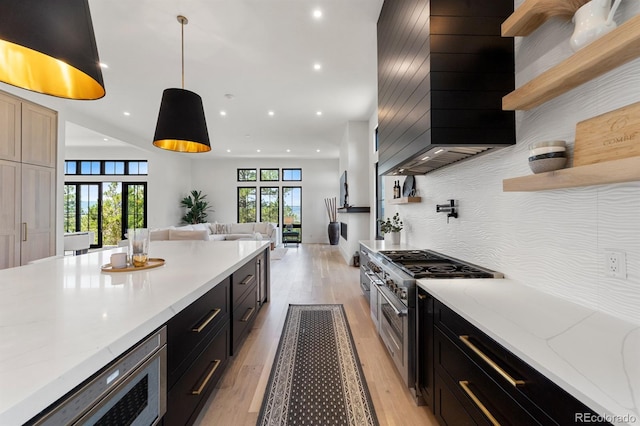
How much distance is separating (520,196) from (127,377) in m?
2.00

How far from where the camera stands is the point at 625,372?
2.27 feet

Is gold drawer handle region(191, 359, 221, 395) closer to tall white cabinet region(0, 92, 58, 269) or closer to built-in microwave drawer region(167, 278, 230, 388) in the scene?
built-in microwave drawer region(167, 278, 230, 388)

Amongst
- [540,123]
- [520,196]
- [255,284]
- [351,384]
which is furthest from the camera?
[255,284]

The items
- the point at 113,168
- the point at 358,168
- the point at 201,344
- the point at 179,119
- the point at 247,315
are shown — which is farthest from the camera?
the point at 113,168

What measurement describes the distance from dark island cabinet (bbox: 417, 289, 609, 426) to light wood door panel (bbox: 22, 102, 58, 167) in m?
5.83

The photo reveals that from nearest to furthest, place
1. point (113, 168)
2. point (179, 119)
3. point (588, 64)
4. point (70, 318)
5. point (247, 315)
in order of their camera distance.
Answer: point (70, 318) → point (588, 64) → point (179, 119) → point (247, 315) → point (113, 168)

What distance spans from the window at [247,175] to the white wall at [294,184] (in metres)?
0.20

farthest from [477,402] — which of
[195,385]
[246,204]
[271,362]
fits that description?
[246,204]

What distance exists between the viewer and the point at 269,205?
35.2ft

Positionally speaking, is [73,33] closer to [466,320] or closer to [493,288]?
[466,320]

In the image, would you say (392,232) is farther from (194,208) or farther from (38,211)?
(194,208)

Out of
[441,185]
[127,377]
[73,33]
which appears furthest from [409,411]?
[73,33]

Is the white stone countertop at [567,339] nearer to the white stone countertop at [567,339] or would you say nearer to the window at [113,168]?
the white stone countertop at [567,339]

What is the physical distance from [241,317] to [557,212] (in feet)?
7.18
